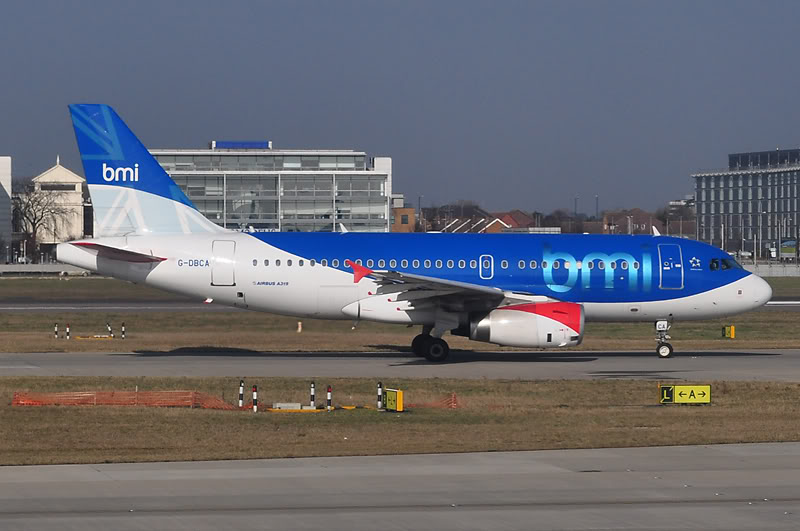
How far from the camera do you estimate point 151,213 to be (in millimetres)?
35531

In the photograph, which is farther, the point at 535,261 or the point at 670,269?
the point at 670,269

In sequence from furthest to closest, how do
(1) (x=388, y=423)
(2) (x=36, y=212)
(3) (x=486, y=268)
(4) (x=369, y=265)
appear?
1. (2) (x=36, y=212)
2. (3) (x=486, y=268)
3. (4) (x=369, y=265)
4. (1) (x=388, y=423)

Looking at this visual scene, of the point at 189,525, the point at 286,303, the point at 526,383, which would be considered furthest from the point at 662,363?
the point at 189,525

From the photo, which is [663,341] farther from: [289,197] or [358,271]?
[289,197]

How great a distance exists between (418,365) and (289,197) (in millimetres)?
68423

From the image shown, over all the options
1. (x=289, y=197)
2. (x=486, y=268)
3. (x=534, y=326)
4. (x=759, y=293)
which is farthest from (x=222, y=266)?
(x=289, y=197)

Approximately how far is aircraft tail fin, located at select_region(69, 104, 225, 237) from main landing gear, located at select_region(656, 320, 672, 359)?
51.5 feet

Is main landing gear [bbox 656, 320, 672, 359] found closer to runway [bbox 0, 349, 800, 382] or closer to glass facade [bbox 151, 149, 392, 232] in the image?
runway [bbox 0, 349, 800, 382]

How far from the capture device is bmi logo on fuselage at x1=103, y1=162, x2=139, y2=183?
116 feet

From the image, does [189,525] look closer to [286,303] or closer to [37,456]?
[37,456]

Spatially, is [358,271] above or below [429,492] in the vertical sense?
above

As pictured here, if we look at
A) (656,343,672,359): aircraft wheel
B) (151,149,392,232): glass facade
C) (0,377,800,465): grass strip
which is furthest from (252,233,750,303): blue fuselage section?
(151,149,392,232): glass facade

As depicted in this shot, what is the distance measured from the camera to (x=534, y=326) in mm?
32781

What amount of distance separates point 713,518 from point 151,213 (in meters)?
25.1
